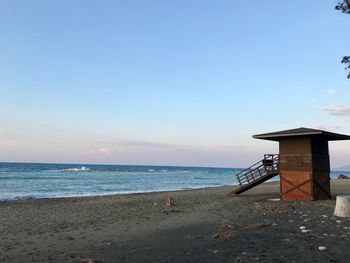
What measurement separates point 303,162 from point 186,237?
448 inches

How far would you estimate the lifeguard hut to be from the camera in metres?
21.4

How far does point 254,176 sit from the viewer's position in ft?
86.5

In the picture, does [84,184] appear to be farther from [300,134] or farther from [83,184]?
[300,134]

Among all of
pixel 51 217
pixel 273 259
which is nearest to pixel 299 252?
pixel 273 259

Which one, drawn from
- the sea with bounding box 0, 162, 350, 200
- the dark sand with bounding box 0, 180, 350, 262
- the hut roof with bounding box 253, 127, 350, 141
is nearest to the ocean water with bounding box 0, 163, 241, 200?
the sea with bounding box 0, 162, 350, 200

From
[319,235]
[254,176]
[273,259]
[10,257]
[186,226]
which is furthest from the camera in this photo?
[254,176]

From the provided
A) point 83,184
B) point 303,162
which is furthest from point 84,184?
point 303,162

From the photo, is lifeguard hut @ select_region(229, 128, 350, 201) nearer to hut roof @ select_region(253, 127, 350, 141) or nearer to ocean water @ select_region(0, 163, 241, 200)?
hut roof @ select_region(253, 127, 350, 141)

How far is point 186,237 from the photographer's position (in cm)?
1235

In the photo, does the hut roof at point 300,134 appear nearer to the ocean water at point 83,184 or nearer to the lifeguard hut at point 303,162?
the lifeguard hut at point 303,162

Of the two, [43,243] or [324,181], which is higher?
[324,181]

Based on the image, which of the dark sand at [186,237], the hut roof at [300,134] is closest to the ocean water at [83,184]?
the dark sand at [186,237]

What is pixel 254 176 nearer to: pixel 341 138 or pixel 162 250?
pixel 341 138

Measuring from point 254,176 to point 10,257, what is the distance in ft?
60.4
